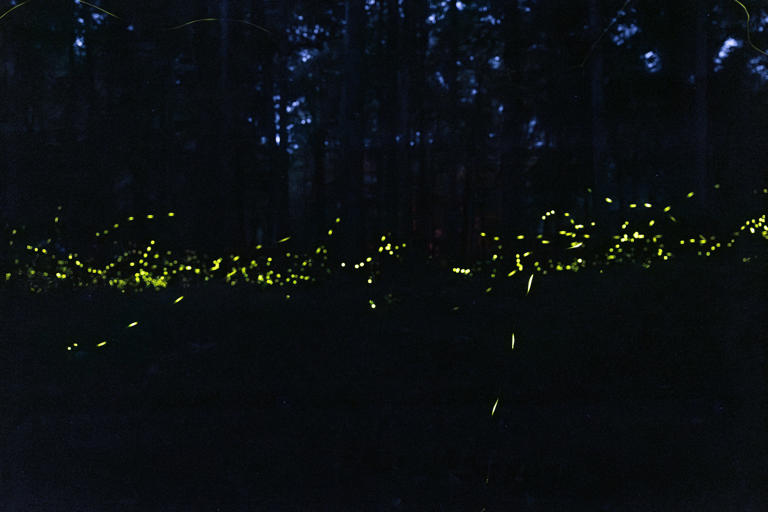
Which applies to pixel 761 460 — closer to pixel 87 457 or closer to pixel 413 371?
pixel 413 371

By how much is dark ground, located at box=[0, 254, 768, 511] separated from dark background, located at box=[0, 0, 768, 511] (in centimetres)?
3

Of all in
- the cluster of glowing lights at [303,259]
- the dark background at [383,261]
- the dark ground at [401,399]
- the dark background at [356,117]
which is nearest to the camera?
the dark ground at [401,399]

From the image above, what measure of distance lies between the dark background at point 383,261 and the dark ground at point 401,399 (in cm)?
3

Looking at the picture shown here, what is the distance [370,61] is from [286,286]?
6.60 m

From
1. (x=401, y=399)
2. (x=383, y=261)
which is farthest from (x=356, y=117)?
(x=401, y=399)

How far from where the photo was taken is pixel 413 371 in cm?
573

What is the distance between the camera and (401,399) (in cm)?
519

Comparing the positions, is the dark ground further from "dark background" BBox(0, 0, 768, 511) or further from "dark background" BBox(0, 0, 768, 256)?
"dark background" BBox(0, 0, 768, 256)

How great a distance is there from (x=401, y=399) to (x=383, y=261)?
14.0ft

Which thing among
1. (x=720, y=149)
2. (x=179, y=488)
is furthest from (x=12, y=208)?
(x=720, y=149)

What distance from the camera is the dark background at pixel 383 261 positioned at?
4.09 metres

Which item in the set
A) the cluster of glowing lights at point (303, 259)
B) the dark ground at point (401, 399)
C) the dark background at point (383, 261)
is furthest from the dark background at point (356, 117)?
the dark ground at point (401, 399)

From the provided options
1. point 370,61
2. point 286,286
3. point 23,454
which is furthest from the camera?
point 370,61

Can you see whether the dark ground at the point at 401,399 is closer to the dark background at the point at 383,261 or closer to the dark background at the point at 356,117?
the dark background at the point at 383,261
